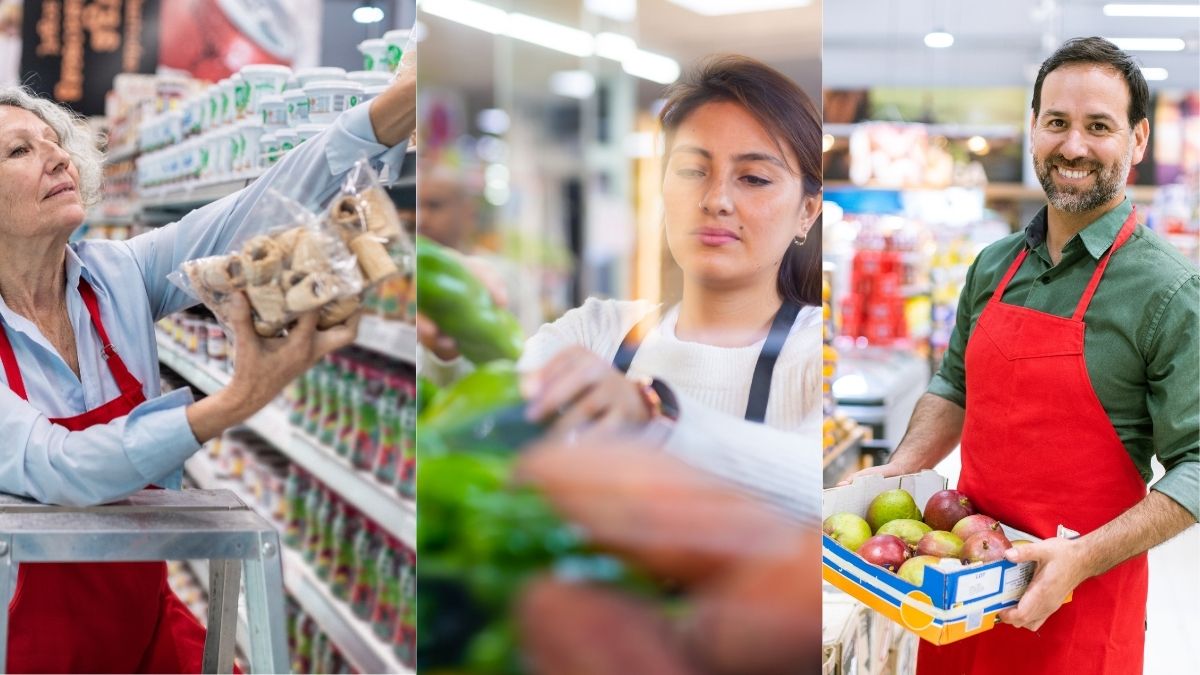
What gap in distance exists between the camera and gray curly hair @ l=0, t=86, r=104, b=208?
2064 mm

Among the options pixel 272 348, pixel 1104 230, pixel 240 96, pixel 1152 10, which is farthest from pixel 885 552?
pixel 1152 10

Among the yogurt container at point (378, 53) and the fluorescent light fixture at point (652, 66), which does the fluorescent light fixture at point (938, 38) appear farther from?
the fluorescent light fixture at point (652, 66)

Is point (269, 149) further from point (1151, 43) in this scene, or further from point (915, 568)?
point (1151, 43)

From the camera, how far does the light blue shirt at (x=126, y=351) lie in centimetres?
185

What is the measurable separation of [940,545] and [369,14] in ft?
6.92

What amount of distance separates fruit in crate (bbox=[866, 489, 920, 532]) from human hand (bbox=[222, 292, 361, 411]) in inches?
49.1

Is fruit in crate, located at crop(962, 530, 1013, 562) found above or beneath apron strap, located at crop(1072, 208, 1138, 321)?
beneath

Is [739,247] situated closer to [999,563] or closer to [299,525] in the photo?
[999,563]

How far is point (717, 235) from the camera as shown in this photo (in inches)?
65.9

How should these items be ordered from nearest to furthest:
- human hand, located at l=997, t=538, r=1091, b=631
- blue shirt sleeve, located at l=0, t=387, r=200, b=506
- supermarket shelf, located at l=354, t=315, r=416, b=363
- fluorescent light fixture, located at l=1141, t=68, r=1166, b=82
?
blue shirt sleeve, located at l=0, t=387, r=200, b=506 < human hand, located at l=997, t=538, r=1091, b=631 < supermarket shelf, located at l=354, t=315, r=416, b=363 < fluorescent light fixture, located at l=1141, t=68, r=1166, b=82

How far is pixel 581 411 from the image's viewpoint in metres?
1.68

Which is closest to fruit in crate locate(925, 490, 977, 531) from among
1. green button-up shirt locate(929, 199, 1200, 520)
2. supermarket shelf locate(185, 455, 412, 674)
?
green button-up shirt locate(929, 199, 1200, 520)

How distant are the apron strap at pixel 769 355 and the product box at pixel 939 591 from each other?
0.41 m

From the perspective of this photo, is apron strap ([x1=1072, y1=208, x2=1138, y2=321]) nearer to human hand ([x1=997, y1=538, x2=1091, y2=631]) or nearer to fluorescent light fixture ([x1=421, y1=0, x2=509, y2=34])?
human hand ([x1=997, y1=538, x2=1091, y2=631])
